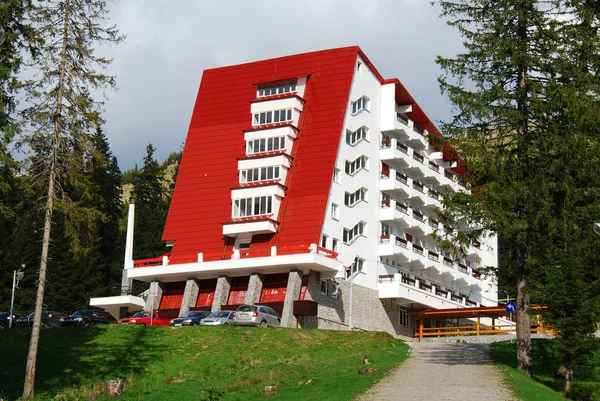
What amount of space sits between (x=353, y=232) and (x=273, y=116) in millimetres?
10915

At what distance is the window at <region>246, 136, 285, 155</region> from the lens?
66750 mm

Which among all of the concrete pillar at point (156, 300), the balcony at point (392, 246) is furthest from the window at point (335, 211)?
the concrete pillar at point (156, 300)

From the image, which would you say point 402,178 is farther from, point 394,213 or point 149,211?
point 149,211

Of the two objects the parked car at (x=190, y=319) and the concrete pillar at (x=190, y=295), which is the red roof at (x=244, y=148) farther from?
the parked car at (x=190, y=319)

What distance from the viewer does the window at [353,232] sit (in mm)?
66750

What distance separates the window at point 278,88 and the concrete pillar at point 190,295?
52.3 ft

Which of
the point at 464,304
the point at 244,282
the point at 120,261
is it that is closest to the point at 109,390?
the point at 244,282

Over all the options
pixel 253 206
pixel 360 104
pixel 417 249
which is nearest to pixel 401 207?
pixel 417 249

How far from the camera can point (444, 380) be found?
1320 inches

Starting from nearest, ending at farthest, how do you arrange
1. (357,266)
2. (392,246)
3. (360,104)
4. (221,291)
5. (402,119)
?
(221,291)
(357,266)
(392,246)
(360,104)
(402,119)

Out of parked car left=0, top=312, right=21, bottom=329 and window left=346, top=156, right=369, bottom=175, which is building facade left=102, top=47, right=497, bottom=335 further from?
parked car left=0, top=312, right=21, bottom=329

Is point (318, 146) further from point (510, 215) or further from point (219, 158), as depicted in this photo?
point (510, 215)

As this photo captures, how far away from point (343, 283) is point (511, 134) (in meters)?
28.1

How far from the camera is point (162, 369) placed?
38.2 metres
